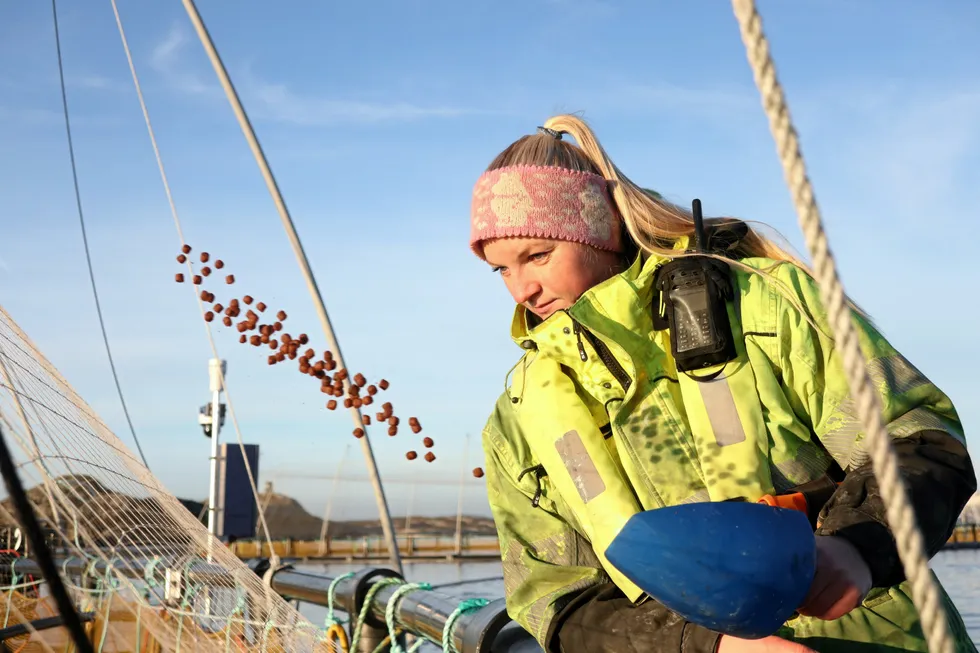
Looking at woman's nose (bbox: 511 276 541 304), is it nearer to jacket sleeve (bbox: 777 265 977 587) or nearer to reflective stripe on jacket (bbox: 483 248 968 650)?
reflective stripe on jacket (bbox: 483 248 968 650)

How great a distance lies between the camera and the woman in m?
1.11

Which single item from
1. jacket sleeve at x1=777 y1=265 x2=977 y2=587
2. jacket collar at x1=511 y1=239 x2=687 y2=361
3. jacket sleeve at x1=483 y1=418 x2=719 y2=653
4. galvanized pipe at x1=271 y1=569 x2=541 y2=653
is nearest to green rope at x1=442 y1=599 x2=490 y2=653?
galvanized pipe at x1=271 y1=569 x2=541 y2=653

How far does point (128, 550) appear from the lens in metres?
2.39

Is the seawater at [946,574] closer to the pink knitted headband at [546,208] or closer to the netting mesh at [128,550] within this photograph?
the netting mesh at [128,550]

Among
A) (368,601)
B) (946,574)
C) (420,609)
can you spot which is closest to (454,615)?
(420,609)

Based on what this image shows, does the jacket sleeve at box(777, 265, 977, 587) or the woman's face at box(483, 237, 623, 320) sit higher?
the woman's face at box(483, 237, 623, 320)

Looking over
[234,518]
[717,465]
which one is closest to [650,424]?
[717,465]

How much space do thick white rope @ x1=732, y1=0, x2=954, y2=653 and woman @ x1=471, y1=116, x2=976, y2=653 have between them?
0.26 metres

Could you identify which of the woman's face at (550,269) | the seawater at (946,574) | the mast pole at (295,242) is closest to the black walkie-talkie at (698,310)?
the woman's face at (550,269)

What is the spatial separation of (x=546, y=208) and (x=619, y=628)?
664mm

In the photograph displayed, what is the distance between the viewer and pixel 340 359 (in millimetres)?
3664

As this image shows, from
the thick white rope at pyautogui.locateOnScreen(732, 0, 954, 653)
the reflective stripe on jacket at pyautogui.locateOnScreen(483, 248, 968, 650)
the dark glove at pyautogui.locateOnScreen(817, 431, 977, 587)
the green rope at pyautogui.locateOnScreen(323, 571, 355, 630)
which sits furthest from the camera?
the green rope at pyautogui.locateOnScreen(323, 571, 355, 630)

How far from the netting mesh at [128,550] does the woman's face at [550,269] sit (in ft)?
3.33

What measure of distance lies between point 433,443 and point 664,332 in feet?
4.98
